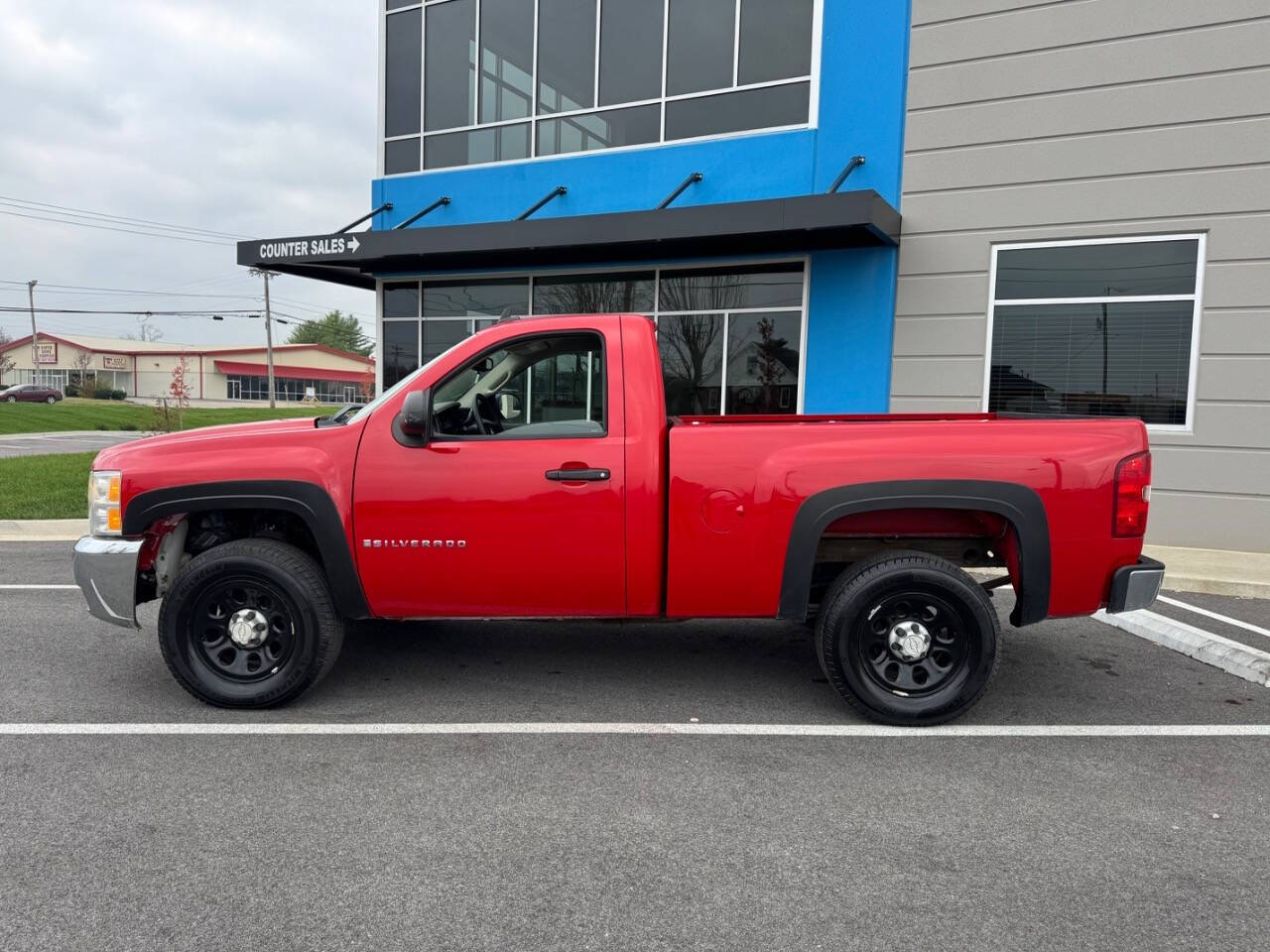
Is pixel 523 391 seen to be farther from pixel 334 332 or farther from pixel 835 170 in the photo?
pixel 334 332

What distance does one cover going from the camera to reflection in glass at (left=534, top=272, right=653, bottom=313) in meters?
12.4

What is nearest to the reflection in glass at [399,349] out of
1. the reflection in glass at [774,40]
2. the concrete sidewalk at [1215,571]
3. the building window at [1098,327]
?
the reflection in glass at [774,40]

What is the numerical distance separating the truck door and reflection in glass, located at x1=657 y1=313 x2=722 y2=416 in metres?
7.67

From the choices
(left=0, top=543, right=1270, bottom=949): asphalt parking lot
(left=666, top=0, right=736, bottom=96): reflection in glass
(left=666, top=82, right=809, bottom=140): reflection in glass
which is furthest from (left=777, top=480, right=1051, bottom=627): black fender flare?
(left=666, top=0, right=736, bottom=96): reflection in glass

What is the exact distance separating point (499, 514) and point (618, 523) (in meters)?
0.58

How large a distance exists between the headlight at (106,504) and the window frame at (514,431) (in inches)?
63.6

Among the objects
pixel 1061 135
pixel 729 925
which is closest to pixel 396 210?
pixel 1061 135

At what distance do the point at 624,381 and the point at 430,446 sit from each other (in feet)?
3.30

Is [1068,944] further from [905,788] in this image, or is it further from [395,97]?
[395,97]

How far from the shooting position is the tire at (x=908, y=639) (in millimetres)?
4176

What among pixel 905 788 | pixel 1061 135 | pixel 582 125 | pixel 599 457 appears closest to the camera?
pixel 905 788

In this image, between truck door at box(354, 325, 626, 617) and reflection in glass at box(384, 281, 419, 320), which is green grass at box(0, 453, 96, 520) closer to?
reflection in glass at box(384, 281, 419, 320)

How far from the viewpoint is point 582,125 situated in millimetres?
12602

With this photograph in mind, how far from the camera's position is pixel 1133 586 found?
4152 millimetres
